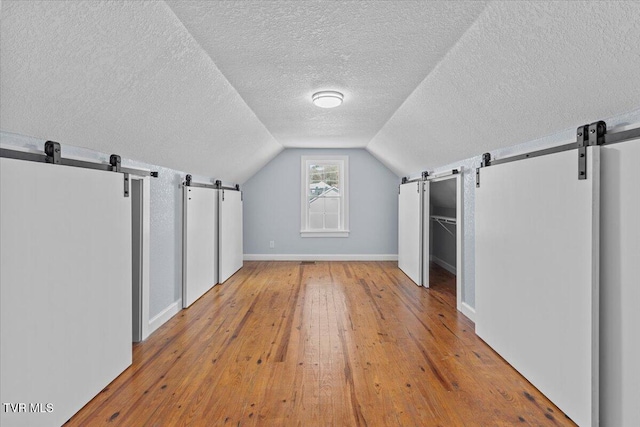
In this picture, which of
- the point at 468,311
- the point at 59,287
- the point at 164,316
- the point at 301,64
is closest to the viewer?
the point at 59,287

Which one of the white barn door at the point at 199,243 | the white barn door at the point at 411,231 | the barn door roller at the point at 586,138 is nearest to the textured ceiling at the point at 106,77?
the white barn door at the point at 199,243

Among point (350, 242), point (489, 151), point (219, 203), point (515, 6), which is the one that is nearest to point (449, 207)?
point (350, 242)

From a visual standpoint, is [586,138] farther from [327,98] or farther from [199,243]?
[199,243]

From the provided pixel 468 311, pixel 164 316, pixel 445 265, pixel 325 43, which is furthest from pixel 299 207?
pixel 325 43

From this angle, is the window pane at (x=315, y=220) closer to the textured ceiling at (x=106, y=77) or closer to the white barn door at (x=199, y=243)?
the white barn door at (x=199, y=243)

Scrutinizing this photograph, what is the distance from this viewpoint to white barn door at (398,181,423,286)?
4.71 meters

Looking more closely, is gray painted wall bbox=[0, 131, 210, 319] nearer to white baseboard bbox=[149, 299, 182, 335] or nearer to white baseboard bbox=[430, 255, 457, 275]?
white baseboard bbox=[149, 299, 182, 335]

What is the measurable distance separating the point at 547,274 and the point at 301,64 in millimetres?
2097

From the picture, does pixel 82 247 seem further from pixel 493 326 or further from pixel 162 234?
pixel 493 326

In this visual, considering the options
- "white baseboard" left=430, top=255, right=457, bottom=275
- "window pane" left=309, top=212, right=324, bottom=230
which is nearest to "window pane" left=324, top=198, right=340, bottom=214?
"window pane" left=309, top=212, right=324, bottom=230

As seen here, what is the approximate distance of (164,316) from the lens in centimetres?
321

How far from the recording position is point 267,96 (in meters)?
3.12

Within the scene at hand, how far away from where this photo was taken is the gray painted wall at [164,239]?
3037 mm

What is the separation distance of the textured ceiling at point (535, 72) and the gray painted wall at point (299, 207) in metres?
3.52
